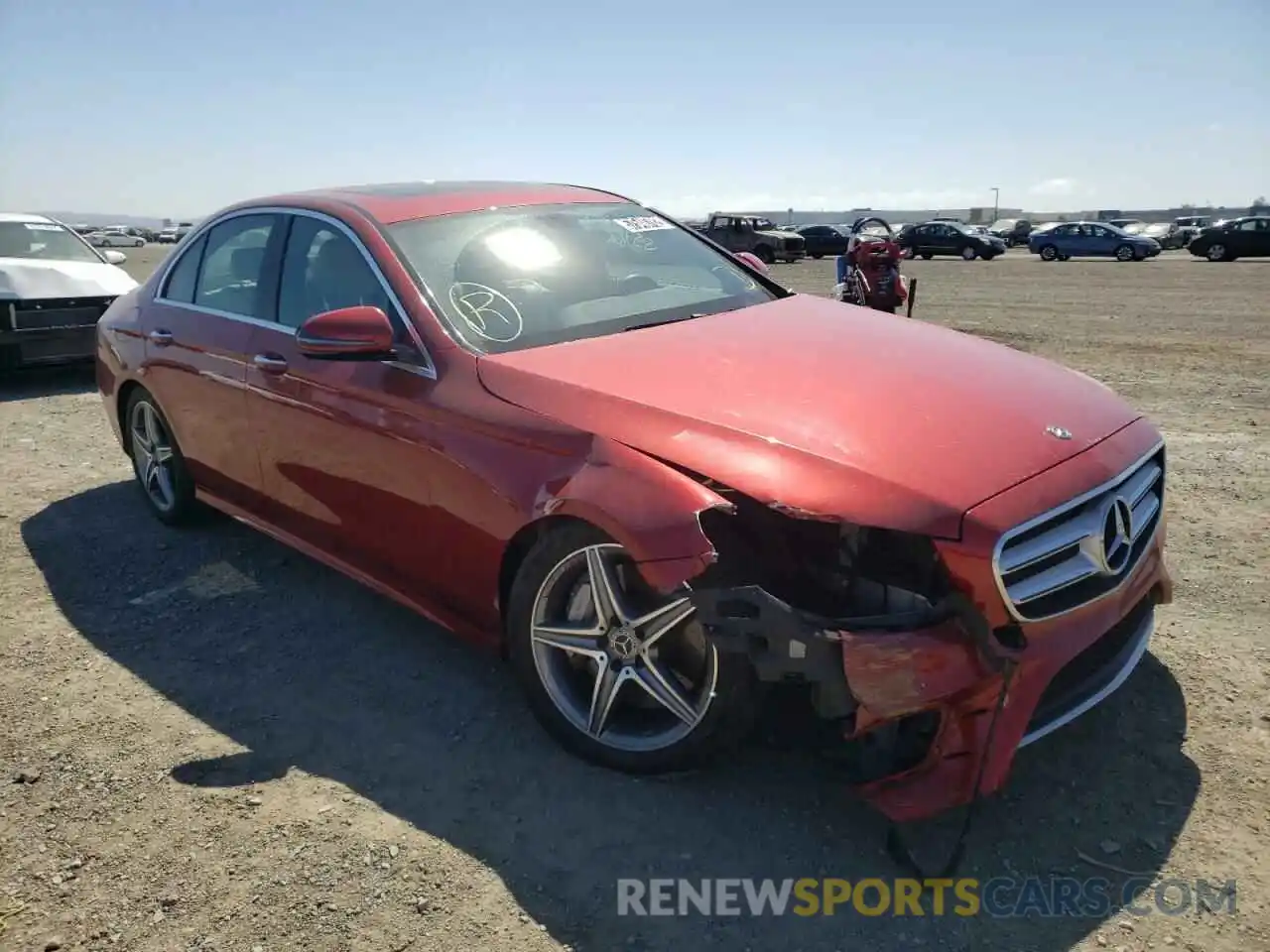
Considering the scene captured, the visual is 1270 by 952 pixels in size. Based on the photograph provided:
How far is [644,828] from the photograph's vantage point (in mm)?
2576

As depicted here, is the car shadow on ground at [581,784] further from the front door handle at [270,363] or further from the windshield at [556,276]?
the windshield at [556,276]

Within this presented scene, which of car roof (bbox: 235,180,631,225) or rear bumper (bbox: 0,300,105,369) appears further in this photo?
rear bumper (bbox: 0,300,105,369)

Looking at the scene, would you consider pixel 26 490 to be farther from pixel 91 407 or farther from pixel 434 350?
pixel 434 350

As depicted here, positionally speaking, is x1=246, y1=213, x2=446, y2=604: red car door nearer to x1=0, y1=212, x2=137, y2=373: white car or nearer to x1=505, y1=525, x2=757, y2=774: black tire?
x1=505, y1=525, x2=757, y2=774: black tire

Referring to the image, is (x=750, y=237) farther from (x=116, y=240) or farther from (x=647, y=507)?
(x=116, y=240)

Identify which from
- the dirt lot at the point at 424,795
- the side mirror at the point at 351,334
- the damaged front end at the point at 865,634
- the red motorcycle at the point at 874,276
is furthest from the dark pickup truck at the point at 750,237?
the damaged front end at the point at 865,634

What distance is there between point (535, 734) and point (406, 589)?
72cm

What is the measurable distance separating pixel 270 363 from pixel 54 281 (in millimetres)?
6001

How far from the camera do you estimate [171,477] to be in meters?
4.82

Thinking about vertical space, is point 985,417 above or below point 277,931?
above

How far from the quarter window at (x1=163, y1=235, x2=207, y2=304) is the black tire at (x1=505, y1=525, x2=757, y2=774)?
2680 millimetres

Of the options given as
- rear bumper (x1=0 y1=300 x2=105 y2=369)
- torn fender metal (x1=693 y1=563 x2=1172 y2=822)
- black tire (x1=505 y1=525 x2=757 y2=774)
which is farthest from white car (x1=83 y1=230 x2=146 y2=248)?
torn fender metal (x1=693 y1=563 x2=1172 y2=822)

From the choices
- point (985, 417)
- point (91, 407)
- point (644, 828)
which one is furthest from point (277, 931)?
point (91, 407)

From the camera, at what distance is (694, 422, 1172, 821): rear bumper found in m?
2.21
